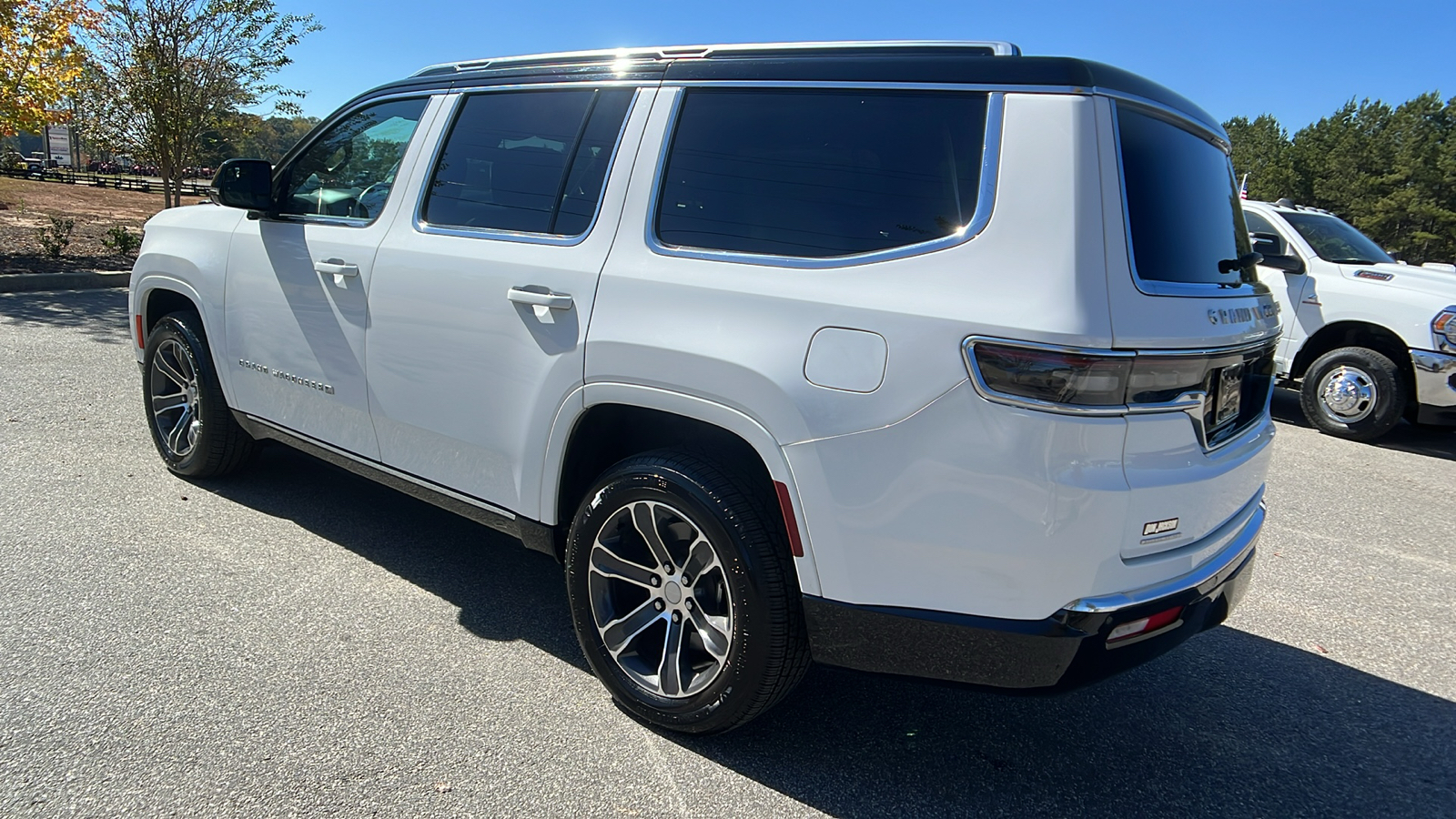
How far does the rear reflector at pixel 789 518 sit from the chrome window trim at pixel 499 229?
1.05 meters

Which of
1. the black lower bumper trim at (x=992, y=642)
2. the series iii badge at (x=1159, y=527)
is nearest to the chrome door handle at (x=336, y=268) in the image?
the black lower bumper trim at (x=992, y=642)

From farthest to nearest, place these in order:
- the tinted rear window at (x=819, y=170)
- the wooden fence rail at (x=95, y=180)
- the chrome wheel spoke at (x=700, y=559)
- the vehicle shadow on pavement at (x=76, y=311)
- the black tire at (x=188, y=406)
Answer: the wooden fence rail at (x=95, y=180) → the vehicle shadow on pavement at (x=76, y=311) → the black tire at (x=188, y=406) → the chrome wheel spoke at (x=700, y=559) → the tinted rear window at (x=819, y=170)

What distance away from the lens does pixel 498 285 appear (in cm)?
298

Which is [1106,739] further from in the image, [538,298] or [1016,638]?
[538,298]

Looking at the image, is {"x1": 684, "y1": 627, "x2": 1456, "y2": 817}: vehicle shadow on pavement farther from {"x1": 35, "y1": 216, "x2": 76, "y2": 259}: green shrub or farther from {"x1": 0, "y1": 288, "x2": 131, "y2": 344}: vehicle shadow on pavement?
{"x1": 35, "y1": 216, "x2": 76, "y2": 259}: green shrub

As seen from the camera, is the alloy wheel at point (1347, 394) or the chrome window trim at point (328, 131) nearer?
the chrome window trim at point (328, 131)

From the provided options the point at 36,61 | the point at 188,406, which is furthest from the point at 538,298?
the point at 36,61

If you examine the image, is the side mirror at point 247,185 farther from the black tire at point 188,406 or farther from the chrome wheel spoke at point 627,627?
the chrome wheel spoke at point 627,627

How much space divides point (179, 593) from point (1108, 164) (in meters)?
3.45

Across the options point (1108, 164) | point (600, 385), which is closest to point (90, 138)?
point (600, 385)

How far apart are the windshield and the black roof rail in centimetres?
726

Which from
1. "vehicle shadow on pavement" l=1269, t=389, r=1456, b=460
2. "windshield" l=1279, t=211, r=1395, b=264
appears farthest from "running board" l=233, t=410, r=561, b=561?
"windshield" l=1279, t=211, r=1395, b=264

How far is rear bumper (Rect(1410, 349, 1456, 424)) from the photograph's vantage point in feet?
23.4

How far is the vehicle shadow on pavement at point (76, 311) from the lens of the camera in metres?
8.44
